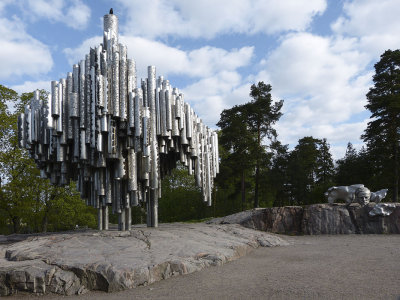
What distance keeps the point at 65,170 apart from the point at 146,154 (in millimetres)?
3049

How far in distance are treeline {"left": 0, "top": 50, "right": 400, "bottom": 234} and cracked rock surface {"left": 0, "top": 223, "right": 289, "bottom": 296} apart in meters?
15.5

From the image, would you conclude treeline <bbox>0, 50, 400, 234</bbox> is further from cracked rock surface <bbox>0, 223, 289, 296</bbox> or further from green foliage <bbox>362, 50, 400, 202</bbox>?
cracked rock surface <bbox>0, 223, 289, 296</bbox>

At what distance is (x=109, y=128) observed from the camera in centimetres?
998

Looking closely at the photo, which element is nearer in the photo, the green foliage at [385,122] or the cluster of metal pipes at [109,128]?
the cluster of metal pipes at [109,128]

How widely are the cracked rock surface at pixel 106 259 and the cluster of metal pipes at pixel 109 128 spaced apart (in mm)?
1959

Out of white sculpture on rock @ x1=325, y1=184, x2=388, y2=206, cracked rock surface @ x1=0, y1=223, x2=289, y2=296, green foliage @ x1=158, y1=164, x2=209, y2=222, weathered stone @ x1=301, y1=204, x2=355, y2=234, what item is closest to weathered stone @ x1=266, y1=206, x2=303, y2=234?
weathered stone @ x1=301, y1=204, x2=355, y2=234

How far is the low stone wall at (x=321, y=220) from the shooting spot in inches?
593

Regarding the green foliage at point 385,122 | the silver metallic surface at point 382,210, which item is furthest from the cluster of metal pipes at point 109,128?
the green foliage at point 385,122

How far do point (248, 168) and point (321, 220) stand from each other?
45.0 ft

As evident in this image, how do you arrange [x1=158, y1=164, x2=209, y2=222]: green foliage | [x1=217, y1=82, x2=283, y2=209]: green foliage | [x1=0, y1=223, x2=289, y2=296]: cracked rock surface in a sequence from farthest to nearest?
1. [x1=158, y1=164, x2=209, y2=222]: green foliage
2. [x1=217, y1=82, x2=283, y2=209]: green foliage
3. [x1=0, y1=223, x2=289, y2=296]: cracked rock surface

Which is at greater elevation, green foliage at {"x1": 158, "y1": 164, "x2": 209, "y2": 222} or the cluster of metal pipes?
the cluster of metal pipes

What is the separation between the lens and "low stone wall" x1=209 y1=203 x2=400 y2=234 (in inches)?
593

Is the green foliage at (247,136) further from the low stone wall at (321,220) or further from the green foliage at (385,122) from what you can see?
the low stone wall at (321,220)

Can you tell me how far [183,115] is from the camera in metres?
11.4
